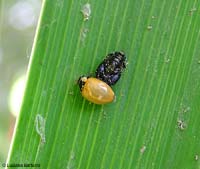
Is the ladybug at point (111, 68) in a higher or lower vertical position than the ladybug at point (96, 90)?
higher

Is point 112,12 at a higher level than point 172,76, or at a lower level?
higher

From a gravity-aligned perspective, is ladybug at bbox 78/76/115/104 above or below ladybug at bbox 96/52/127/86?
below

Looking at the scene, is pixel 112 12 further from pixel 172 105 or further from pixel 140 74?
pixel 172 105

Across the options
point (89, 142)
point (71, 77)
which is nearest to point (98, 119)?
point (89, 142)
